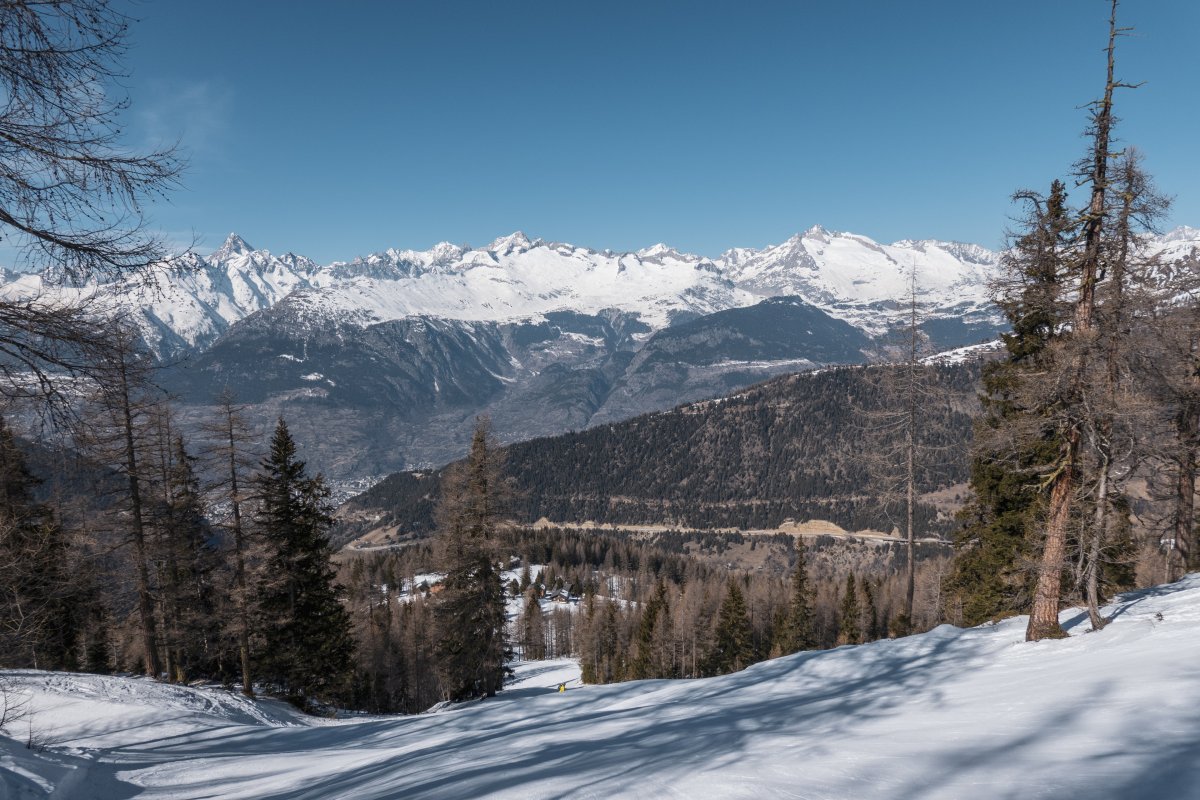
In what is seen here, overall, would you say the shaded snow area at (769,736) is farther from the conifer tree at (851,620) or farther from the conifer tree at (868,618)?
the conifer tree at (868,618)

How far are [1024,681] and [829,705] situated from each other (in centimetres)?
273

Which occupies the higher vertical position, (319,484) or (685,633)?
(319,484)

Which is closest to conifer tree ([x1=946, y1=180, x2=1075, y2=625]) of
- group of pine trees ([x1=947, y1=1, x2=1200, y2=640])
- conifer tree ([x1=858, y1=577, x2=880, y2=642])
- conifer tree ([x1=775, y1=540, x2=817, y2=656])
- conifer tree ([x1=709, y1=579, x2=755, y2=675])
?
group of pine trees ([x1=947, y1=1, x2=1200, y2=640])

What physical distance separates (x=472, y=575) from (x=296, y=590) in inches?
275

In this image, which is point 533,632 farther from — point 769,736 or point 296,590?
point 769,736

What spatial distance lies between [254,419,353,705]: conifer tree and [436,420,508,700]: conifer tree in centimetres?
443

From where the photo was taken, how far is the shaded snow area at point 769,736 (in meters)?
5.32

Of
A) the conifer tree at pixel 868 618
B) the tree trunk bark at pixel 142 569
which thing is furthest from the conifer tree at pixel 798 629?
the tree trunk bark at pixel 142 569

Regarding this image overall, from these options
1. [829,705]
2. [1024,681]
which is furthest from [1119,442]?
[829,705]

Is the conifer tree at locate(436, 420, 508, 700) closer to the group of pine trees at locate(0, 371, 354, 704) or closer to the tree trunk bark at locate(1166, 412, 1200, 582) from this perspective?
the group of pine trees at locate(0, 371, 354, 704)

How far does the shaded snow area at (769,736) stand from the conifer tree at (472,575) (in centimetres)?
1182

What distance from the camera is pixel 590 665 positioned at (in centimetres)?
6769

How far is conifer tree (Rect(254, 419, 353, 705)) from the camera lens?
23594mm

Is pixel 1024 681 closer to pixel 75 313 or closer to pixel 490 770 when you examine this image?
pixel 490 770
